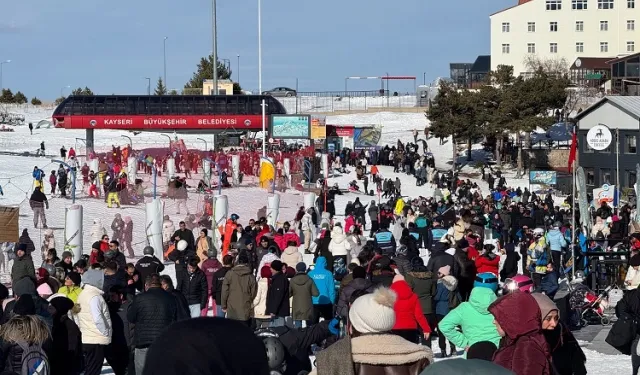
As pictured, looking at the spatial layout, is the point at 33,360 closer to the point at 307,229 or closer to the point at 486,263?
the point at 486,263

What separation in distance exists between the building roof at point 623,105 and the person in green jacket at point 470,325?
4338 cm

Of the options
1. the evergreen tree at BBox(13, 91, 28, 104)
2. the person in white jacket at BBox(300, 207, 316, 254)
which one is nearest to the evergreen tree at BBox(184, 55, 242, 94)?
the evergreen tree at BBox(13, 91, 28, 104)

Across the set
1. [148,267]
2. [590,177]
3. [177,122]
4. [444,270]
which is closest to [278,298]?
[148,267]

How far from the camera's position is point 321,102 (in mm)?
103250

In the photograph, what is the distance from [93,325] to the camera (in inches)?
430

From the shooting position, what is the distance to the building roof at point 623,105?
5136 cm

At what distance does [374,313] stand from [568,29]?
9568cm

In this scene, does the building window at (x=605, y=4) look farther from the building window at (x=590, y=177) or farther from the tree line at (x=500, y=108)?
the building window at (x=590, y=177)

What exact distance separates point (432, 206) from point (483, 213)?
3516 millimetres

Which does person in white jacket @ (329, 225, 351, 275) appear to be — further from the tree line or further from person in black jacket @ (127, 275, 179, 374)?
the tree line

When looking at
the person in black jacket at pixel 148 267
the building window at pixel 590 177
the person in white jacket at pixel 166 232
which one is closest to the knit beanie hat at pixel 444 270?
the person in black jacket at pixel 148 267

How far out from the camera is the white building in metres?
97.2

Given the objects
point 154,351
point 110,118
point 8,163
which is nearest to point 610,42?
point 110,118

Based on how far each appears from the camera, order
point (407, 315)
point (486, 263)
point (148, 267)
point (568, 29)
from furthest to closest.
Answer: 1. point (568, 29)
2. point (486, 263)
3. point (148, 267)
4. point (407, 315)
